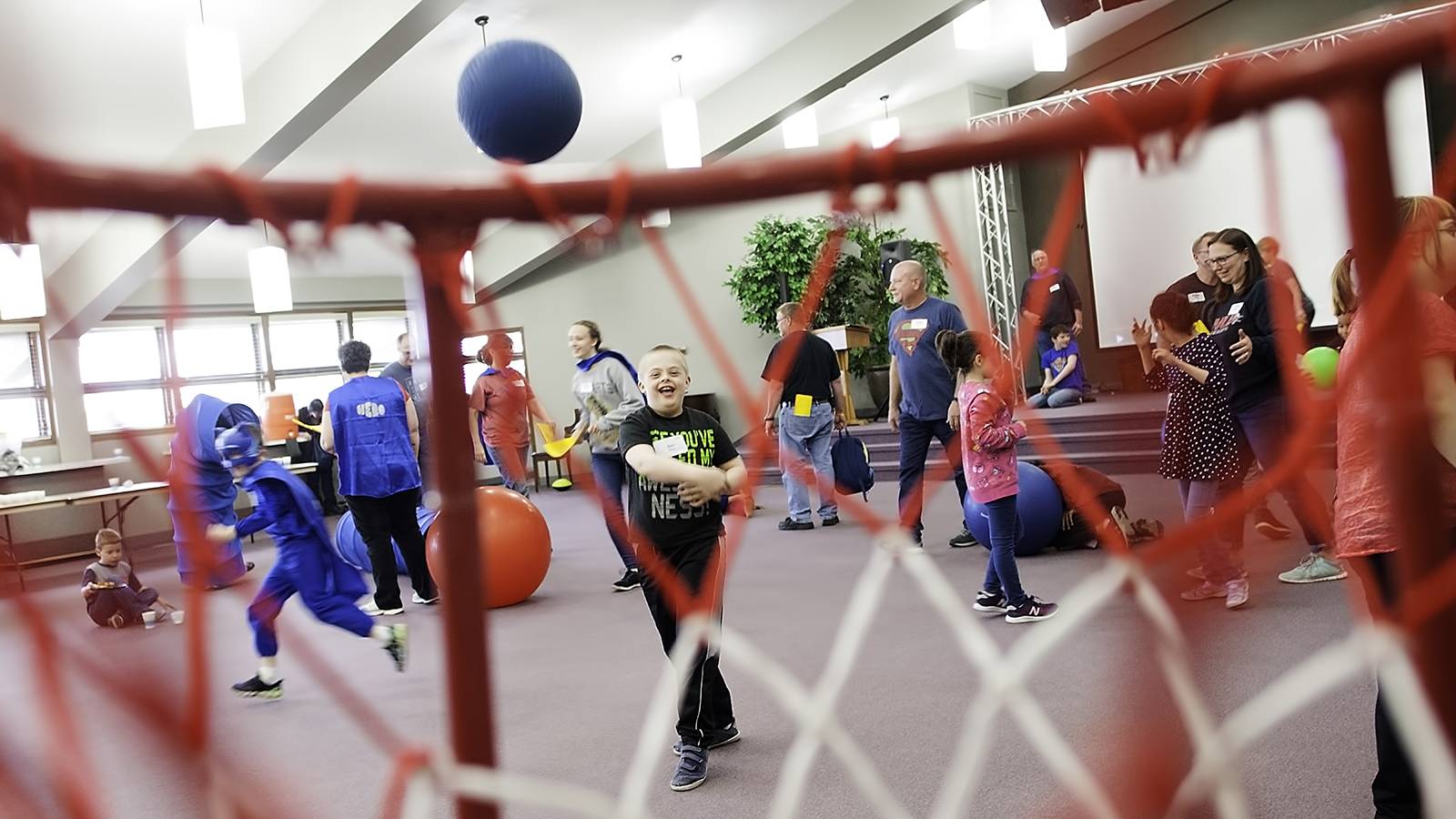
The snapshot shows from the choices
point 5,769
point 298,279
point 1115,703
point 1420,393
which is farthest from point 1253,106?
point 298,279

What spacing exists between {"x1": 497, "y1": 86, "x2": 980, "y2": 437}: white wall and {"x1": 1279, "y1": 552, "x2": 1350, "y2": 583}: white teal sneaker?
20.1ft

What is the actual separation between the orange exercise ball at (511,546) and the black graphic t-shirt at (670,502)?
1916mm

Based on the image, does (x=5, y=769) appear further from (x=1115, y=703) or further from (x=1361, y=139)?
(x=1115, y=703)

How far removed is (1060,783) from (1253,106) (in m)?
1.50

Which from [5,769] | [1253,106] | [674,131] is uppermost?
[674,131]

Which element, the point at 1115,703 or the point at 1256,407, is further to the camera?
the point at 1256,407

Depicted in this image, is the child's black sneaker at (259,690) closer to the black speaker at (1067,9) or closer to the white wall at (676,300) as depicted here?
the black speaker at (1067,9)

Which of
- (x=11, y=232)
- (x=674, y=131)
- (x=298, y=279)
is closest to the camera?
(x=11, y=232)

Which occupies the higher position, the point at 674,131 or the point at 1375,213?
the point at 674,131

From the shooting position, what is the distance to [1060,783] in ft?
6.54

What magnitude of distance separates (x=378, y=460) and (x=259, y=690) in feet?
3.36

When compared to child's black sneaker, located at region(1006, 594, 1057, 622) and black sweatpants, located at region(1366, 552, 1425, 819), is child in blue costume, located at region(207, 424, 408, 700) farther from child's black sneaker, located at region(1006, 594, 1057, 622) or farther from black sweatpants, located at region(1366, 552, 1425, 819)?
black sweatpants, located at region(1366, 552, 1425, 819)

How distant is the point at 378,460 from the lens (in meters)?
3.98

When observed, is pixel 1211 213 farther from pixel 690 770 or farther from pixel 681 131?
pixel 690 770
